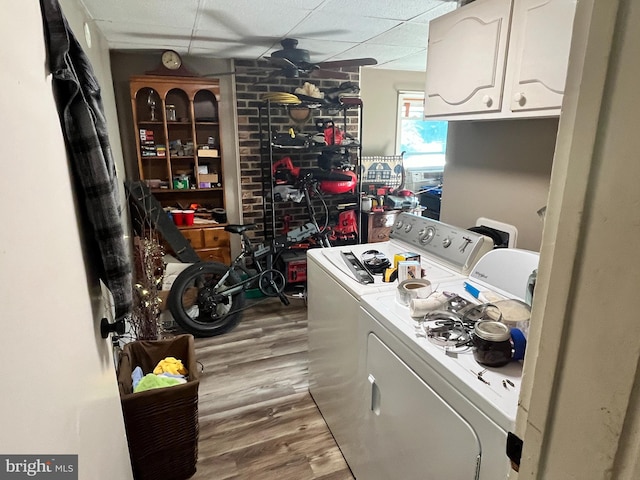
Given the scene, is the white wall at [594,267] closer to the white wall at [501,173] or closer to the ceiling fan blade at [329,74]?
the white wall at [501,173]

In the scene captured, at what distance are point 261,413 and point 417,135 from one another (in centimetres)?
420

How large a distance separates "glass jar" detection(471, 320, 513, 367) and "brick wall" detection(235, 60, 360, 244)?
316 cm

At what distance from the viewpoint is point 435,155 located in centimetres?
541

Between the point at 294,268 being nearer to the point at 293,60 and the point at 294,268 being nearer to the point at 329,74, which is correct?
the point at 293,60

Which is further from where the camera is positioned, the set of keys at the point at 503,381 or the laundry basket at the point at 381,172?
the laundry basket at the point at 381,172

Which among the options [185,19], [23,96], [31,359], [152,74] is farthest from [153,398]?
[152,74]

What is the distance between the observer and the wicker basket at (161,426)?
156 centimetres

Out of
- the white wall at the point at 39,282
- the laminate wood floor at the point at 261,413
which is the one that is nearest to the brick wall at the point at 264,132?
the laminate wood floor at the point at 261,413

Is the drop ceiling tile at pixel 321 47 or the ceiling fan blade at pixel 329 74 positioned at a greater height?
the drop ceiling tile at pixel 321 47

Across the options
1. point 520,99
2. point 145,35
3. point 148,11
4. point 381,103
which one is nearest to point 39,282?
point 520,99

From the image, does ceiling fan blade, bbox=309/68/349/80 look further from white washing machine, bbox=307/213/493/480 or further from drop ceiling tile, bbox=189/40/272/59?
white washing machine, bbox=307/213/493/480

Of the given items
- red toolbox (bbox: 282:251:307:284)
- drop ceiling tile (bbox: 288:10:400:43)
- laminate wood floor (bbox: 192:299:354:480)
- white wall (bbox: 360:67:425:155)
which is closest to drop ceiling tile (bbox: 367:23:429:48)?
drop ceiling tile (bbox: 288:10:400:43)

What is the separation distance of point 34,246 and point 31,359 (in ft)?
0.64

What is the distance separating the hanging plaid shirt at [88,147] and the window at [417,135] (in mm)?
4404
